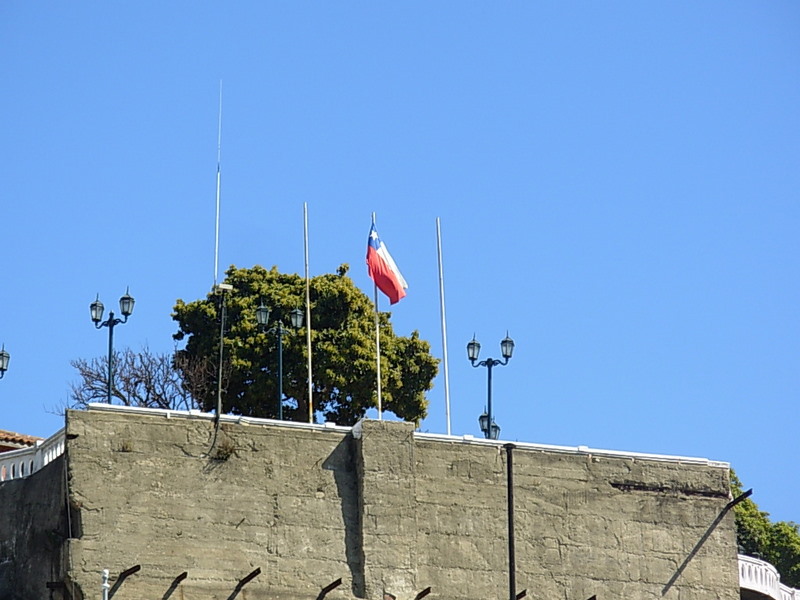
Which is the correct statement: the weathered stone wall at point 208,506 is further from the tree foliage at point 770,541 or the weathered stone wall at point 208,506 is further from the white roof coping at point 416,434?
the tree foliage at point 770,541

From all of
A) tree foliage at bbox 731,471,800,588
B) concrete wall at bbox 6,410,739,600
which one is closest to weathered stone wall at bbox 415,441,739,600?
concrete wall at bbox 6,410,739,600

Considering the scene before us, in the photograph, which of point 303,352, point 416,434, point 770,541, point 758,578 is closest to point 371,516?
point 416,434

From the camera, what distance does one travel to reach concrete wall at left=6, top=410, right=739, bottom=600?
27797 mm

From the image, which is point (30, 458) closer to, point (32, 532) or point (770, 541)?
point (32, 532)

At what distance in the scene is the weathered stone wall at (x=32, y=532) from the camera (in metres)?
28.1

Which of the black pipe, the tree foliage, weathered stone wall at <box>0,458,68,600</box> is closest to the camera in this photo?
weathered stone wall at <box>0,458,68,600</box>

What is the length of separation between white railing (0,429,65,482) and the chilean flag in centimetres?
800

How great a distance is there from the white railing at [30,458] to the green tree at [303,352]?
11.9 m

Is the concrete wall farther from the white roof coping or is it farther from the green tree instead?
the green tree

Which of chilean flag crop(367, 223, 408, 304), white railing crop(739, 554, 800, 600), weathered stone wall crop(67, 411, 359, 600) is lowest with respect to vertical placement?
white railing crop(739, 554, 800, 600)

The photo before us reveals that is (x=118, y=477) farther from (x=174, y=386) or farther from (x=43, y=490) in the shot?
(x=174, y=386)

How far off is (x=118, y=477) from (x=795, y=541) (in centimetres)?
3303

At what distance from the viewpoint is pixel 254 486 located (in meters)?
29.0

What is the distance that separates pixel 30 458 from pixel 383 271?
849cm
